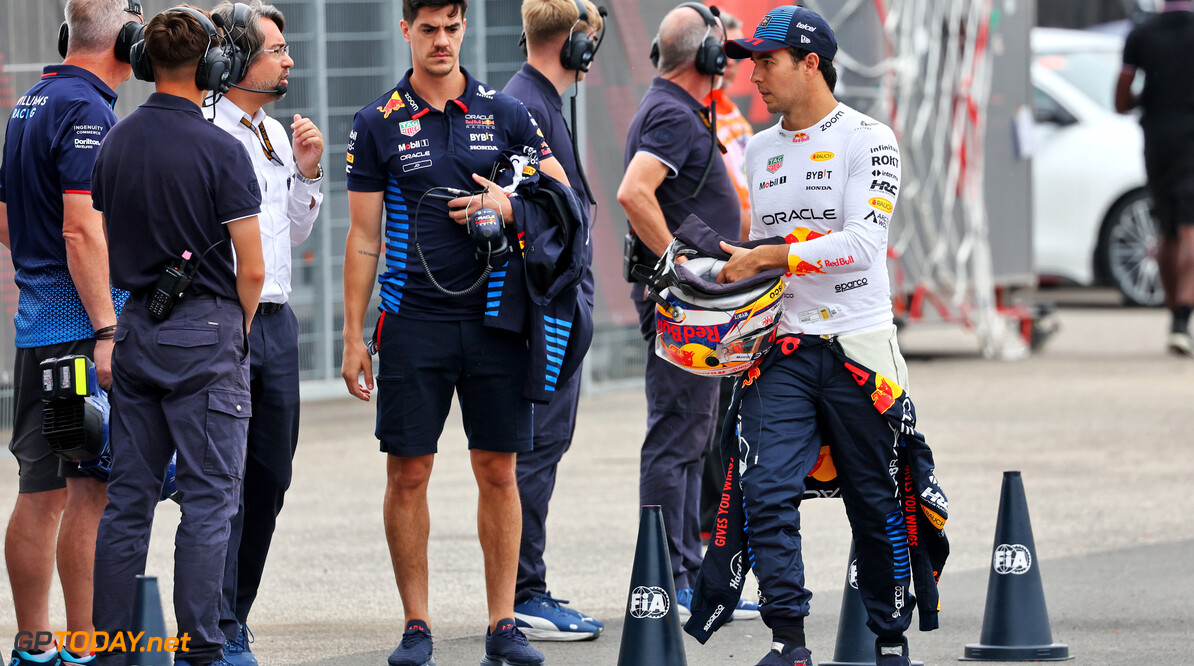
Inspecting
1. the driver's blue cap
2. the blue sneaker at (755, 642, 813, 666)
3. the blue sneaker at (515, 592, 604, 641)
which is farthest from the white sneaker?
the blue sneaker at (755, 642, 813, 666)

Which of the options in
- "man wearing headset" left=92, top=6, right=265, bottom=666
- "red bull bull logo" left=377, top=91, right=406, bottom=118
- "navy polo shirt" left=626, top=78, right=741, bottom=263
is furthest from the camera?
"navy polo shirt" left=626, top=78, right=741, bottom=263

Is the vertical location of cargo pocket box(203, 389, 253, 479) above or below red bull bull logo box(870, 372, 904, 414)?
below

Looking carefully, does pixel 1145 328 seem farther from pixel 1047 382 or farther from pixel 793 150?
pixel 793 150

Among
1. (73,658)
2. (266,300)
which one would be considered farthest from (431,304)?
(73,658)

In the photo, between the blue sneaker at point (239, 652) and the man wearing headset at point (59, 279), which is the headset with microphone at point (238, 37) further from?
the blue sneaker at point (239, 652)

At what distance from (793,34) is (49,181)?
2.26 m

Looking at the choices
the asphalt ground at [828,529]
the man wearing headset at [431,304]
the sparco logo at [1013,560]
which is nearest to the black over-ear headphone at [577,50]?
the man wearing headset at [431,304]

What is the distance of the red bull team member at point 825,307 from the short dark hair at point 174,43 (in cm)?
157

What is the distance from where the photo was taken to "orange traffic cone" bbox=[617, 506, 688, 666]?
474 cm

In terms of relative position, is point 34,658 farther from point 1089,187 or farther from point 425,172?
point 1089,187

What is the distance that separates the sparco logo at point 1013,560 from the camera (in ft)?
17.8

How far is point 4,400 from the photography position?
29.7 ft

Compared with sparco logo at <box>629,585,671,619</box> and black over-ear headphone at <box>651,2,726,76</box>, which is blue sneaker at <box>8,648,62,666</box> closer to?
sparco logo at <box>629,585,671,619</box>

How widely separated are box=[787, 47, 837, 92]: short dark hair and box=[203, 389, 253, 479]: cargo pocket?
6.11 feet
